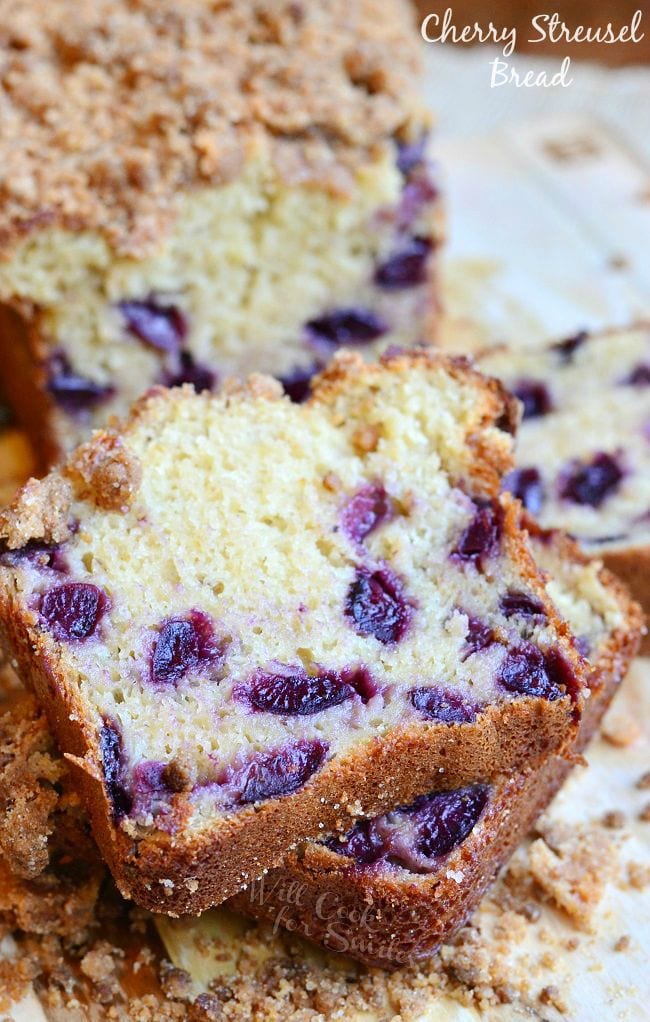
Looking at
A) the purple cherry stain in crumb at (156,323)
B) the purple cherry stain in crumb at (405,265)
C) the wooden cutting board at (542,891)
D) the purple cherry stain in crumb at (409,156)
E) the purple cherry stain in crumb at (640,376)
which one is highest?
the purple cherry stain in crumb at (409,156)

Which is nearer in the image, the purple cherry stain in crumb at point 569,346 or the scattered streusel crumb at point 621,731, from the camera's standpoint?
the scattered streusel crumb at point 621,731

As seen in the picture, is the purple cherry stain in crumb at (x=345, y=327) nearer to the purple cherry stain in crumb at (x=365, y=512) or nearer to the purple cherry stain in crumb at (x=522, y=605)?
the purple cherry stain in crumb at (x=365, y=512)

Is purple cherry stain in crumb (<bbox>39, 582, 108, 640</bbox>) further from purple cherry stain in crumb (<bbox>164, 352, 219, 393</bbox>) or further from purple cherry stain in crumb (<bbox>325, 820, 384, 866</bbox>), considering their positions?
purple cherry stain in crumb (<bbox>164, 352, 219, 393</bbox>)

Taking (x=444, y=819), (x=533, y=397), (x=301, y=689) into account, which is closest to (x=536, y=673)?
(x=444, y=819)

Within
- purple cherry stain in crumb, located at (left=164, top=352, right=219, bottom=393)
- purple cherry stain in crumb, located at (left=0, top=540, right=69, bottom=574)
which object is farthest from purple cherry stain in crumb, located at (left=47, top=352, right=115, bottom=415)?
purple cherry stain in crumb, located at (left=0, top=540, right=69, bottom=574)

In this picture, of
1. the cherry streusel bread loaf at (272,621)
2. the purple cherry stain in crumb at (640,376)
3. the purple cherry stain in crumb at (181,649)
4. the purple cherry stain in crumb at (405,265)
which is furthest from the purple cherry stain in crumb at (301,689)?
the purple cherry stain in crumb at (405,265)

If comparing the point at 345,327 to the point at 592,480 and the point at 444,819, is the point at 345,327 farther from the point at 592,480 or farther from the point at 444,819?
the point at 444,819

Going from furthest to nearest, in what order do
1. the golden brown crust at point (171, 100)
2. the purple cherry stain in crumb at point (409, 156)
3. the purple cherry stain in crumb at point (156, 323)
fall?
the purple cherry stain in crumb at point (409, 156)
the purple cherry stain in crumb at point (156, 323)
the golden brown crust at point (171, 100)
